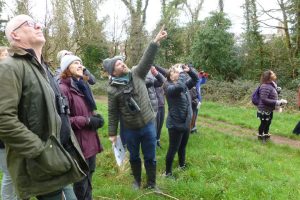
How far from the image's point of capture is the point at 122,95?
16.0 ft

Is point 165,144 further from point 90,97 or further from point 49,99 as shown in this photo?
point 49,99

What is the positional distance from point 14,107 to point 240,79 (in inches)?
742

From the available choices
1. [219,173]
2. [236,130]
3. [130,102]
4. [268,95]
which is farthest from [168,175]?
[236,130]

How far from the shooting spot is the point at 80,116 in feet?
13.4

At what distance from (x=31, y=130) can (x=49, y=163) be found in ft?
0.93

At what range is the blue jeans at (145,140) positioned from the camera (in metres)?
5.02

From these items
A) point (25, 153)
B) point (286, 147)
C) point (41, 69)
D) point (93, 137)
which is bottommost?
point (286, 147)

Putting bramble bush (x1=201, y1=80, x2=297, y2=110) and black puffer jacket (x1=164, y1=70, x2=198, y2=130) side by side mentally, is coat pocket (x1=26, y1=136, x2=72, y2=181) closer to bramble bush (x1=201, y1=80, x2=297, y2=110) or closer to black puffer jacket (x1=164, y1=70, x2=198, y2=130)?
black puffer jacket (x1=164, y1=70, x2=198, y2=130)

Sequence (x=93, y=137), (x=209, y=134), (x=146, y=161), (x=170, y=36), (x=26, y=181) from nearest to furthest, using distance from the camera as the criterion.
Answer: (x=26, y=181), (x=93, y=137), (x=146, y=161), (x=209, y=134), (x=170, y=36)

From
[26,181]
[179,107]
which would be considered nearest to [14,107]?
[26,181]

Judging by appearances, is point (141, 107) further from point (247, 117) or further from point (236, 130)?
point (247, 117)

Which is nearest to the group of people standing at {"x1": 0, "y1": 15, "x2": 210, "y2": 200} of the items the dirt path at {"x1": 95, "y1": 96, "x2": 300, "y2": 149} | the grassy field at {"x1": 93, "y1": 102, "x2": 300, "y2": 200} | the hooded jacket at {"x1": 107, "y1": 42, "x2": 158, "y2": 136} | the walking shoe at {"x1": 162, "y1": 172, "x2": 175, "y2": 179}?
the hooded jacket at {"x1": 107, "y1": 42, "x2": 158, "y2": 136}

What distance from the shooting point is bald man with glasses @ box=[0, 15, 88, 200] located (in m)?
2.51

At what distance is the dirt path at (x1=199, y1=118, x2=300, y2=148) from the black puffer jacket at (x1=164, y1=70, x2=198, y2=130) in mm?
4796
